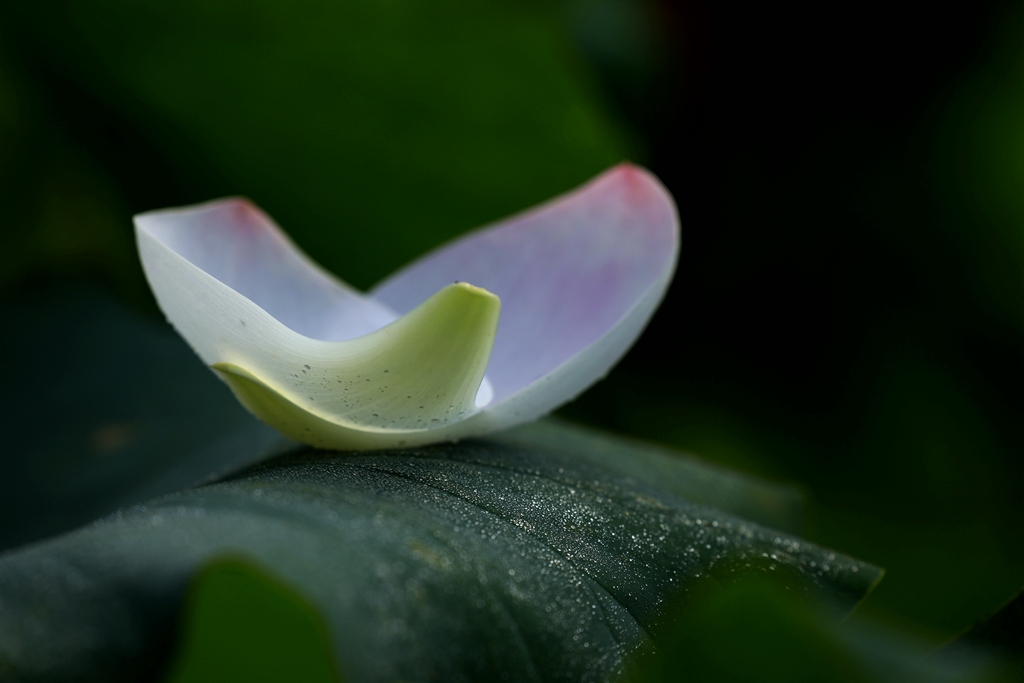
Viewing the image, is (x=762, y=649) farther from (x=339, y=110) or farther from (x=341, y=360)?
(x=339, y=110)

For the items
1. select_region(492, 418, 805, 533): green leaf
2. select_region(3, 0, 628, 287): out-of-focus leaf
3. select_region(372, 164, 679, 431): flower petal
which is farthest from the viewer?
select_region(3, 0, 628, 287): out-of-focus leaf

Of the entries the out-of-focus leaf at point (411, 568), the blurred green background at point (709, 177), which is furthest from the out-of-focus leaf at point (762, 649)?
the blurred green background at point (709, 177)

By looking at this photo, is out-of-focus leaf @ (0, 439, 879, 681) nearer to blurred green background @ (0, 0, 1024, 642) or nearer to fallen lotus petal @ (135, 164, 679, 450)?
fallen lotus petal @ (135, 164, 679, 450)

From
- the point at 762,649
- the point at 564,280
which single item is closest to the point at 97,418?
the point at 564,280

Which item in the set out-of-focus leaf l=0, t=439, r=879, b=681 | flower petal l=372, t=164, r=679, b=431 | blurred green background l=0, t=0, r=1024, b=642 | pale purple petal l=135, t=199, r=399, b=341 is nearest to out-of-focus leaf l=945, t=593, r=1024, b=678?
out-of-focus leaf l=0, t=439, r=879, b=681

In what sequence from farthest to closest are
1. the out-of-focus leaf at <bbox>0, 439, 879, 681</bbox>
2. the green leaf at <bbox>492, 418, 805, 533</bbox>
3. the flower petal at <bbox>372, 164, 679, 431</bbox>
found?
the green leaf at <bbox>492, 418, 805, 533</bbox>, the flower petal at <bbox>372, 164, 679, 431</bbox>, the out-of-focus leaf at <bbox>0, 439, 879, 681</bbox>

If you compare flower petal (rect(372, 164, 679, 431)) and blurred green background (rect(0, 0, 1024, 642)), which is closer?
flower petal (rect(372, 164, 679, 431))

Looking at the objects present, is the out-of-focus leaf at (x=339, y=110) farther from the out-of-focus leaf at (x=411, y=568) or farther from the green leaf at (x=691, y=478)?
the out-of-focus leaf at (x=411, y=568)
